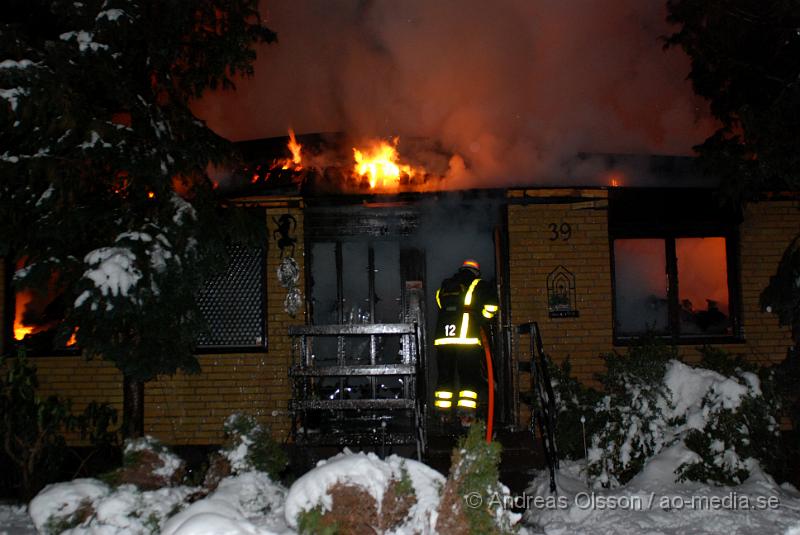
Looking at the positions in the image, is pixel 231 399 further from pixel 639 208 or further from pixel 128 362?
pixel 639 208

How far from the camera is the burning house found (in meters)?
7.77

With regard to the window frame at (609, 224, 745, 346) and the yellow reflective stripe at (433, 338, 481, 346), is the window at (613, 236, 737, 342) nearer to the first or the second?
the window frame at (609, 224, 745, 346)

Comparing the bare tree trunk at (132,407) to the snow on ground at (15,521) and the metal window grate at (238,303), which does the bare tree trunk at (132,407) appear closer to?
the snow on ground at (15,521)

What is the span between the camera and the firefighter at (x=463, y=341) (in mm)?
6875

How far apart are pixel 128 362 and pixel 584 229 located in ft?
17.6

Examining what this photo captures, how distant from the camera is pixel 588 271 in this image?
7895 millimetres

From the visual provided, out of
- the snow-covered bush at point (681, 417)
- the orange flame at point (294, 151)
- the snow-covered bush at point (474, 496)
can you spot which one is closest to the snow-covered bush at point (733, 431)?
the snow-covered bush at point (681, 417)

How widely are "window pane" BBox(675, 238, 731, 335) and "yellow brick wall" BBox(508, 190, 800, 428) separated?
0.26 m

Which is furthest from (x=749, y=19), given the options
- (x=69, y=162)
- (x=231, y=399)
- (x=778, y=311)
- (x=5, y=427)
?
(x=5, y=427)

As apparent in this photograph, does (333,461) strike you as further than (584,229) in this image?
No

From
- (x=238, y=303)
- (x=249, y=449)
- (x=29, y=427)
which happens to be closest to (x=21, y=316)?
(x=29, y=427)

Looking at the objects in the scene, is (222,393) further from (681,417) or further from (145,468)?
(681,417)

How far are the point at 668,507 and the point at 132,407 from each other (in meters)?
4.59

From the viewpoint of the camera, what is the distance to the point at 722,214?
7887 millimetres
